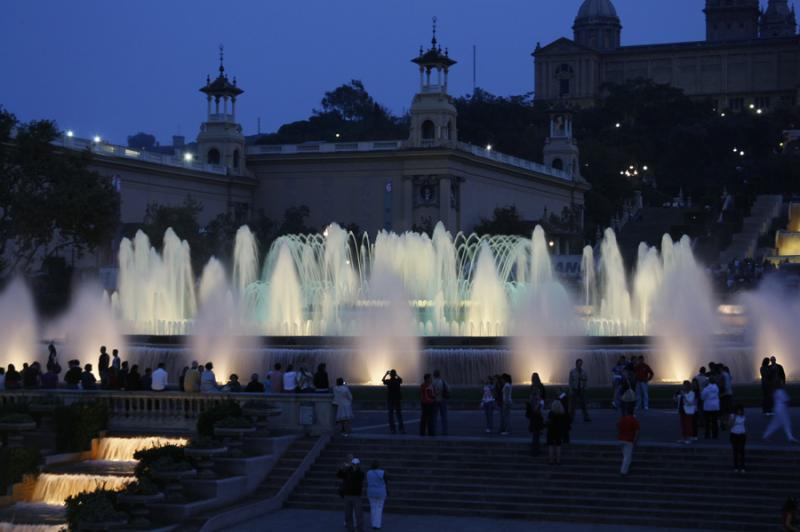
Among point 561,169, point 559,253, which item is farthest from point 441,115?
point 561,169

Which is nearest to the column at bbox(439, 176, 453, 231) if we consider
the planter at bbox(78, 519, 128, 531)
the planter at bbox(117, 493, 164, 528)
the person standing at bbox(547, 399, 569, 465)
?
the person standing at bbox(547, 399, 569, 465)

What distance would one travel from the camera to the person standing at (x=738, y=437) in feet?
79.2

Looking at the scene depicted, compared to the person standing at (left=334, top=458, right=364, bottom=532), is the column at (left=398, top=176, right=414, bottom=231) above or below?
above

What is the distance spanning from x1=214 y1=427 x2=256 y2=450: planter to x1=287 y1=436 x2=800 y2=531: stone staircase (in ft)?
4.03

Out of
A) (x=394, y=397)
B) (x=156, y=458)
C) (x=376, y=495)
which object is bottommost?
(x=376, y=495)

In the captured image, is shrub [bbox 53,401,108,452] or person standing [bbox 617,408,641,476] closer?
person standing [bbox 617,408,641,476]

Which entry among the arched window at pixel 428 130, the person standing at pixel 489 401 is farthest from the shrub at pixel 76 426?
the arched window at pixel 428 130

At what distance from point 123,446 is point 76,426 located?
894mm

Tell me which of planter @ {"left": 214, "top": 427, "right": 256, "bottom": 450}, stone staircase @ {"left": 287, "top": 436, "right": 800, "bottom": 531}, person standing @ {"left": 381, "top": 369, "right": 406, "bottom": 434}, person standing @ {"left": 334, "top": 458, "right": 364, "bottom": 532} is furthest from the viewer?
person standing @ {"left": 381, "top": 369, "right": 406, "bottom": 434}

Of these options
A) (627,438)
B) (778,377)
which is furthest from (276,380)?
(778,377)

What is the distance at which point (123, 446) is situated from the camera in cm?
2777

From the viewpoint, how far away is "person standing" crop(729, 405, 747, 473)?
24141 mm

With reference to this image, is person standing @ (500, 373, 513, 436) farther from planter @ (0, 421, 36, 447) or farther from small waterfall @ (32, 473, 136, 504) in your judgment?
planter @ (0, 421, 36, 447)

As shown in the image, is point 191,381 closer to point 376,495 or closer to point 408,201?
point 376,495
